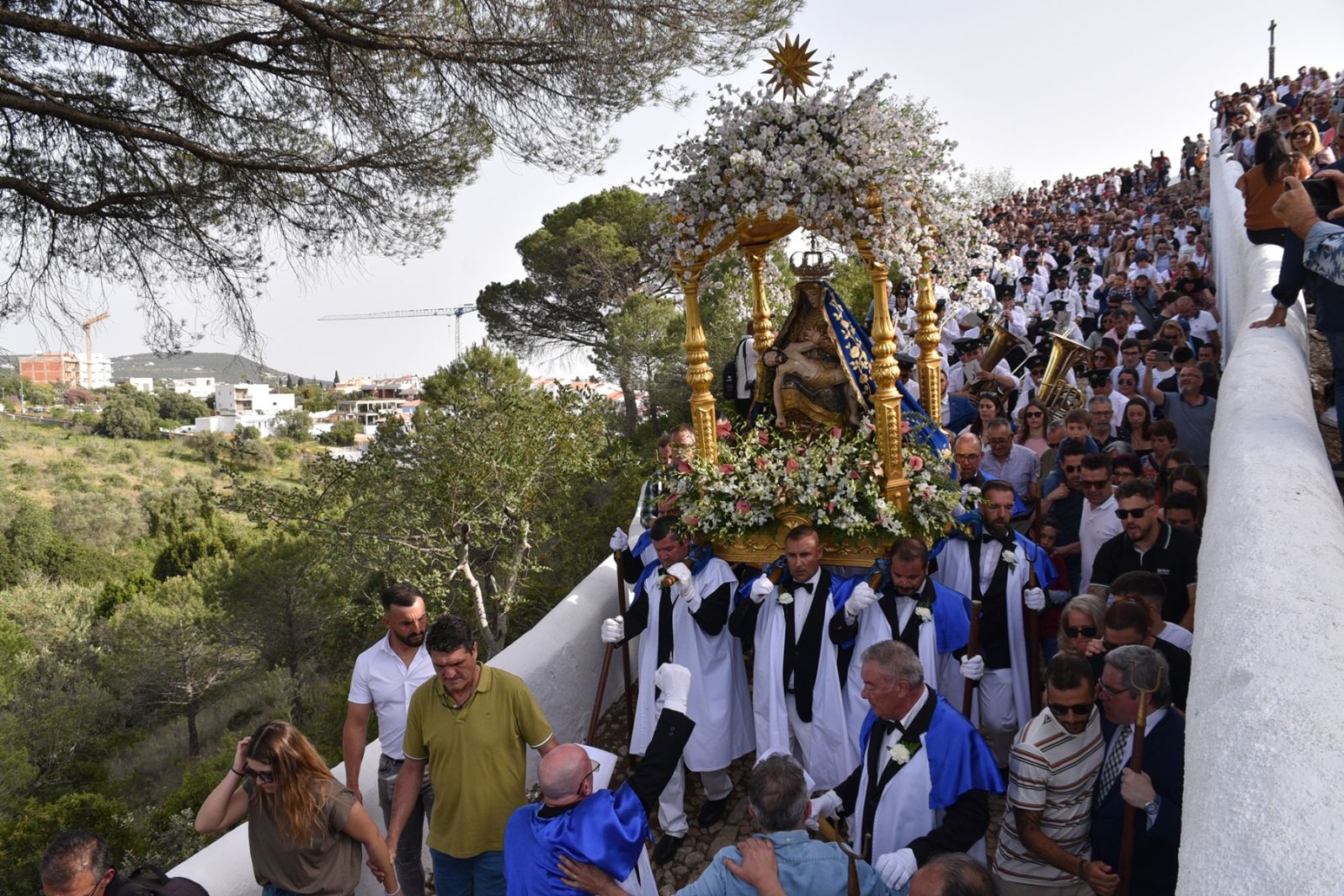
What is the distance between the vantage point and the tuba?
930cm

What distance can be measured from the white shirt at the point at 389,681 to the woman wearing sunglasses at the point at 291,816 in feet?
2.93

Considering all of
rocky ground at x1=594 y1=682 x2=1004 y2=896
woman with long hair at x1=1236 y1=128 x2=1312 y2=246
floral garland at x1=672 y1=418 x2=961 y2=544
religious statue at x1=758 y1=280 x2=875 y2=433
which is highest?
woman with long hair at x1=1236 y1=128 x2=1312 y2=246

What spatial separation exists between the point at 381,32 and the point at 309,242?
2099 mm

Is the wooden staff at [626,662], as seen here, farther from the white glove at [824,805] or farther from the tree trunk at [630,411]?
the tree trunk at [630,411]

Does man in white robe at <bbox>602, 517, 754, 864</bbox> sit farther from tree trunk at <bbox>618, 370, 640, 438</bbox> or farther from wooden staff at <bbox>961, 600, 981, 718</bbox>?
→ tree trunk at <bbox>618, 370, 640, 438</bbox>

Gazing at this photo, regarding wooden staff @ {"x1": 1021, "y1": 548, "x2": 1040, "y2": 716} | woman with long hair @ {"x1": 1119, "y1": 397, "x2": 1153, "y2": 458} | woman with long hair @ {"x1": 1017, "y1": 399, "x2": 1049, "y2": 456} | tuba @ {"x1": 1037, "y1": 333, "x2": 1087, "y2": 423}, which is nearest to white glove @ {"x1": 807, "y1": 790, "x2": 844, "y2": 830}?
wooden staff @ {"x1": 1021, "y1": 548, "x2": 1040, "y2": 716}

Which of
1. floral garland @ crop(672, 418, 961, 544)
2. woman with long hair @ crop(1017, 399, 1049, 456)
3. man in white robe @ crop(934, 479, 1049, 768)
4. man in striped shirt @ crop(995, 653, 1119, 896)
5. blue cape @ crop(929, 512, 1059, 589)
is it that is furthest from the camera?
woman with long hair @ crop(1017, 399, 1049, 456)

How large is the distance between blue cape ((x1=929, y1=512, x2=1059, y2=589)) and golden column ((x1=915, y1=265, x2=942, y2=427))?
1.80m

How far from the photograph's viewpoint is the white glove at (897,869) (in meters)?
3.10

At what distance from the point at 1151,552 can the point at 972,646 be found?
1013 mm

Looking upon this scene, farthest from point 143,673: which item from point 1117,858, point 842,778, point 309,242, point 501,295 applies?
point 1117,858

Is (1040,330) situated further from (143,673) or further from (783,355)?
(143,673)

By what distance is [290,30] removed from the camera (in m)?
8.14

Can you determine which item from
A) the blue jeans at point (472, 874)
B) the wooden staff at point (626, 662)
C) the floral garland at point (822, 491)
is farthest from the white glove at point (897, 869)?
the wooden staff at point (626, 662)
